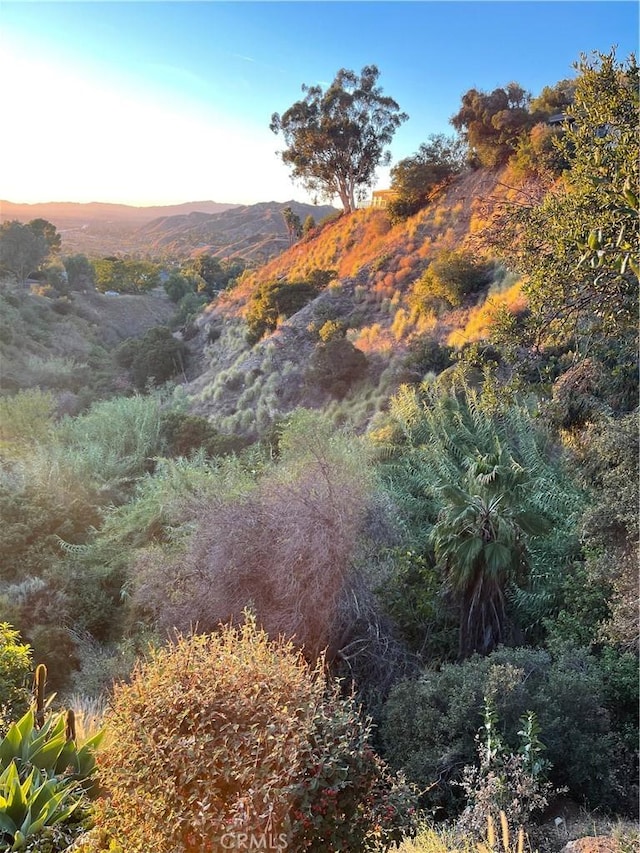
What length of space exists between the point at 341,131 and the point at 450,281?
16126 millimetres

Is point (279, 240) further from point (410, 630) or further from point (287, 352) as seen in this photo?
point (410, 630)

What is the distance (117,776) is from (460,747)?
3.68 meters

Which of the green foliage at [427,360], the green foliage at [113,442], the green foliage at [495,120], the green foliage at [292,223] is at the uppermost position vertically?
the green foliage at [495,120]

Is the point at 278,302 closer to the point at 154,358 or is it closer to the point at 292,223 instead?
the point at 154,358

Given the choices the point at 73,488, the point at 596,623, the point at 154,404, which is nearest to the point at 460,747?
the point at 596,623

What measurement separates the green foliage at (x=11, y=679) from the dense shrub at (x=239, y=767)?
8.39ft

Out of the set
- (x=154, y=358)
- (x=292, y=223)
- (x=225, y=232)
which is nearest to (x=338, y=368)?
(x=154, y=358)

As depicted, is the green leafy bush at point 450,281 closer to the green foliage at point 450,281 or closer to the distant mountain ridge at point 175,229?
the green foliage at point 450,281

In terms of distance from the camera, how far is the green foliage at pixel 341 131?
1209 inches

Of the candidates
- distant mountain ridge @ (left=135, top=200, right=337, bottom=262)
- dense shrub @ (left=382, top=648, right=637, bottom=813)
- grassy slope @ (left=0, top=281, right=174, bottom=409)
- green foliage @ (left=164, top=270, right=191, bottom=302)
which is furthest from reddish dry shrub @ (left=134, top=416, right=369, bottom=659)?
distant mountain ridge @ (left=135, top=200, right=337, bottom=262)

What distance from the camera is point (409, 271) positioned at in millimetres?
23172

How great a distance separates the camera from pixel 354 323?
73.8 ft

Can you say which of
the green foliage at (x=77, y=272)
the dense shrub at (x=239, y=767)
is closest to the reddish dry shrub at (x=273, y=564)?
the dense shrub at (x=239, y=767)

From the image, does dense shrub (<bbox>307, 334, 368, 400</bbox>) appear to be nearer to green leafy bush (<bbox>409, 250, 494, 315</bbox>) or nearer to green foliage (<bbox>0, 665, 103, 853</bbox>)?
green leafy bush (<bbox>409, 250, 494, 315</bbox>)
